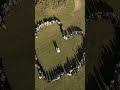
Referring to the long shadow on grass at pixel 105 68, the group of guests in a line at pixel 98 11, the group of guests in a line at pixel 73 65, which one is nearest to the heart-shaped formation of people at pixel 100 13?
the group of guests in a line at pixel 98 11

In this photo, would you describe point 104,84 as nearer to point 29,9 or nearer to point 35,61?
point 35,61

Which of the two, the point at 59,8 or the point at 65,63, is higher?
the point at 59,8

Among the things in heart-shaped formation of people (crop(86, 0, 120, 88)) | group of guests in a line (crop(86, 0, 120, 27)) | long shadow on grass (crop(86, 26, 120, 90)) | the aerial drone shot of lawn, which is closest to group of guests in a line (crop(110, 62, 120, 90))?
long shadow on grass (crop(86, 26, 120, 90))

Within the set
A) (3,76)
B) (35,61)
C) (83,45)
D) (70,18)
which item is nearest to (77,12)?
(70,18)

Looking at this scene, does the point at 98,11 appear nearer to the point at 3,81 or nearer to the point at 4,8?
the point at 4,8

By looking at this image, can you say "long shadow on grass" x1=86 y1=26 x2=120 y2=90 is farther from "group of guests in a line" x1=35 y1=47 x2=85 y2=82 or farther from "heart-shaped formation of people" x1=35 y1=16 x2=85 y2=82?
"heart-shaped formation of people" x1=35 y1=16 x2=85 y2=82
